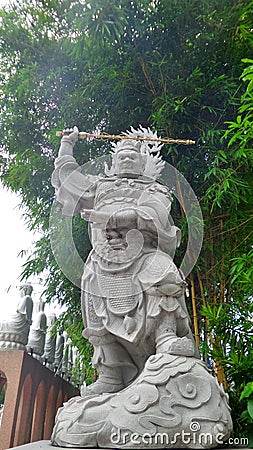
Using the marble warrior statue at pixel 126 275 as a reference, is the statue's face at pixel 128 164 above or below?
above

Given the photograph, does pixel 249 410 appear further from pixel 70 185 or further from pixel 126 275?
pixel 70 185

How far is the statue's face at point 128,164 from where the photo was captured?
240cm

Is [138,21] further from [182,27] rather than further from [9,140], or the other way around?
[9,140]

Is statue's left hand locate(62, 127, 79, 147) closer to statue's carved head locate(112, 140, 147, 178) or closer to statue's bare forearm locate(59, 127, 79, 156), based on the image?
statue's bare forearm locate(59, 127, 79, 156)

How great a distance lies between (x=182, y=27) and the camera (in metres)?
3.51

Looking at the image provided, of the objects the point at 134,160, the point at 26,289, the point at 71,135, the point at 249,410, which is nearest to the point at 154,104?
the point at 134,160

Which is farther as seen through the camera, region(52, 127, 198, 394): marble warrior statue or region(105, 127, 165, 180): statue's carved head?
region(105, 127, 165, 180): statue's carved head

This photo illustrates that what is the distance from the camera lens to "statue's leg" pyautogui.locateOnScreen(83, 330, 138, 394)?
6.56ft

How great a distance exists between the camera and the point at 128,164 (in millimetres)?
2400

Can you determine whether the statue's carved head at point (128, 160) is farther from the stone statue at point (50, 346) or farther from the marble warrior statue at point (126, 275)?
the stone statue at point (50, 346)

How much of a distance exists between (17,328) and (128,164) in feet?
8.97

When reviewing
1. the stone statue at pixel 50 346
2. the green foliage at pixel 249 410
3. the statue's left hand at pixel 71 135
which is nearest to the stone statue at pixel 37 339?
the stone statue at pixel 50 346

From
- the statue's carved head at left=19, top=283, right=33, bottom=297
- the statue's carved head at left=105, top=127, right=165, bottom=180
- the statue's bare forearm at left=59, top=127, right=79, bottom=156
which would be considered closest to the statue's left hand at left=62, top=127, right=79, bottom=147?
the statue's bare forearm at left=59, top=127, right=79, bottom=156

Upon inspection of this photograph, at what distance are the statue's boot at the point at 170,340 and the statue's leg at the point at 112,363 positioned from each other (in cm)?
27
